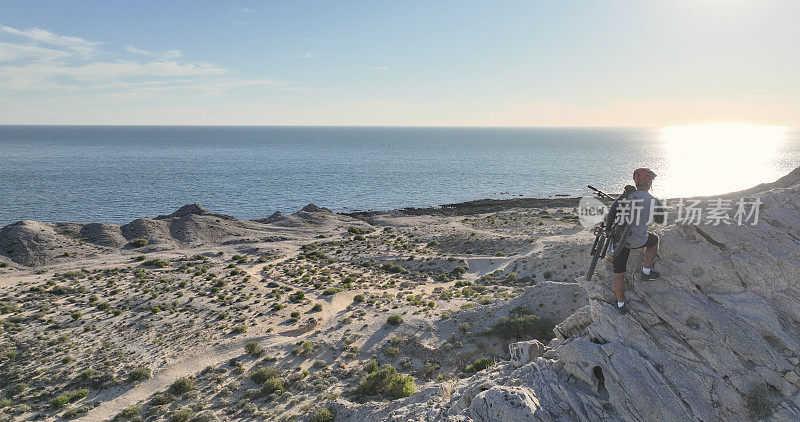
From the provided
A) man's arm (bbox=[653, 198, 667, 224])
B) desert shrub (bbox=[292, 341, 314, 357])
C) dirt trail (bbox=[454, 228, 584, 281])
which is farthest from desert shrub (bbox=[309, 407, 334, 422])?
dirt trail (bbox=[454, 228, 584, 281])

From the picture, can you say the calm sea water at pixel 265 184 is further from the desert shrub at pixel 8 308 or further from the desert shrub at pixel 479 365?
the desert shrub at pixel 479 365

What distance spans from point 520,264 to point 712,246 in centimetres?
3466

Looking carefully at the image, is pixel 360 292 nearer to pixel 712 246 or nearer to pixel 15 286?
pixel 712 246

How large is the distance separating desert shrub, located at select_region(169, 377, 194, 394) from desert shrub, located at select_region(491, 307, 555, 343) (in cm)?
1950

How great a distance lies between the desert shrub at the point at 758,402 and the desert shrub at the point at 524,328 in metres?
16.1

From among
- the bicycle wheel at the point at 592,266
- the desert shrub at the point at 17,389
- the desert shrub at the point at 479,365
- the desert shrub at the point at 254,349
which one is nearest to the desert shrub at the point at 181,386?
the desert shrub at the point at 254,349

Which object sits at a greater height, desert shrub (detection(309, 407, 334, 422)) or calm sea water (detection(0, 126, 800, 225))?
desert shrub (detection(309, 407, 334, 422))

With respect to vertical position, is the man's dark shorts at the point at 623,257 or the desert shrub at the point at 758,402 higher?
A: the man's dark shorts at the point at 623,257

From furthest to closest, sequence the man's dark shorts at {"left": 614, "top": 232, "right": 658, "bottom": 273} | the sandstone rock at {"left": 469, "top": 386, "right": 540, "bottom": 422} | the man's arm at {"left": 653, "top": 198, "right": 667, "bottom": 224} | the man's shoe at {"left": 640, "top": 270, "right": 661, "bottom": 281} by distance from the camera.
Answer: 1. the man's shoe at {"left": 640, "top": 270, "right": 661, "bottom": 281}
2. the man's dark shorts at {"left": 614, "top": 232, "right": 658, "bottom": 273}
3. the man's arm at {"left": 653, "top": 198, "right": 667, "bottom": 224}
4. the sandstone rock at {"left": 469, "top": 386, "right": 540, "bottom": 422}

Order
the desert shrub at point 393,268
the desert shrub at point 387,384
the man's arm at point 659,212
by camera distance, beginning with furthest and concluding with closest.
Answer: the desert shrub at point 393,268 < the desert shrub at point 387,384 < the man's arm at point 659,212

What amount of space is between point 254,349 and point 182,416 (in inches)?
289

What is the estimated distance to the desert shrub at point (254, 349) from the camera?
28312 mm

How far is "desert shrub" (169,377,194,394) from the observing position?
24.1 meters

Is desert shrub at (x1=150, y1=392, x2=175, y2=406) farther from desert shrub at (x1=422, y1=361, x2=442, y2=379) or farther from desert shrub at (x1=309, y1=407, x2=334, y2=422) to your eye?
desert shrub at (x1=422, y1=361, x2=442, y2=379)
